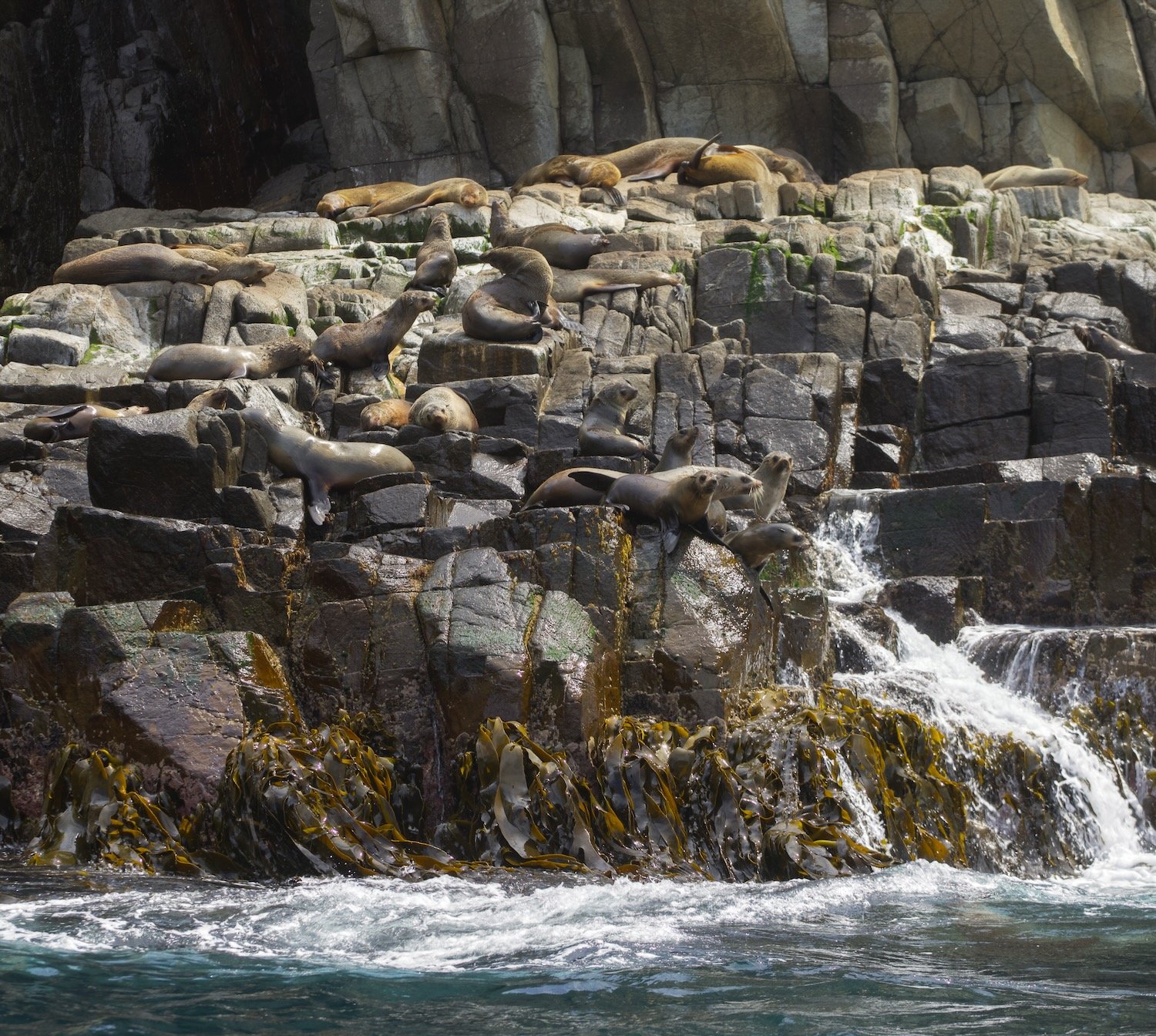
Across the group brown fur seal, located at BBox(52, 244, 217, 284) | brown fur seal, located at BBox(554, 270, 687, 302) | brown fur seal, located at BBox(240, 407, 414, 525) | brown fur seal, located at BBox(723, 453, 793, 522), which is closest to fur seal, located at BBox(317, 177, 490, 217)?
brown fur seal, located at BBox(554, 270, 687, 302)

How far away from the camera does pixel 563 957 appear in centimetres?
555

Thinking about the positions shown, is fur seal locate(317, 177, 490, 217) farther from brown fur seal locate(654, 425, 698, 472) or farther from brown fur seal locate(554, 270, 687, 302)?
brown fur seal locate(654, 425, 698, 472)

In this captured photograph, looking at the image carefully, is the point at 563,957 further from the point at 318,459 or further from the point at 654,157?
the point at 654,157

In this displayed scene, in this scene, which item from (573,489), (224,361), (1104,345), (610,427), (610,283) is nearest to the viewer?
(573,489)

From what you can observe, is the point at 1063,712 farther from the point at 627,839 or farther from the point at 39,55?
the point at 39,55

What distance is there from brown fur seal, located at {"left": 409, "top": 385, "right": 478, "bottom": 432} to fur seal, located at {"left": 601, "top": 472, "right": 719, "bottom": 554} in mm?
3764

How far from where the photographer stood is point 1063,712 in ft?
33.3

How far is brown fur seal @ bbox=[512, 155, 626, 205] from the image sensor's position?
72.6 ft

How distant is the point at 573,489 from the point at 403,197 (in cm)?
1159

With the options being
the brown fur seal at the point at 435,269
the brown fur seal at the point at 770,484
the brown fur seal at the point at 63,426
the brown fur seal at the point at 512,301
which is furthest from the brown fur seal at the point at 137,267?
the brown fur seal at the point at 770,484

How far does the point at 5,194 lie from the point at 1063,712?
20.6 meters

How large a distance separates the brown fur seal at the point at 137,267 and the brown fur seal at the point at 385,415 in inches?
179

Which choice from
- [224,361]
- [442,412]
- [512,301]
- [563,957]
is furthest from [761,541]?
[224,361]

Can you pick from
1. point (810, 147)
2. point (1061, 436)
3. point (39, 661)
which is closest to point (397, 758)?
point (39, 661)
